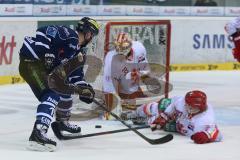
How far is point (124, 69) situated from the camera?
711 centimetres

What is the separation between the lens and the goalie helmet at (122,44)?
22.9 ft

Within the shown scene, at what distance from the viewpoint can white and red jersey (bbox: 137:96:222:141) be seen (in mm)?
5959

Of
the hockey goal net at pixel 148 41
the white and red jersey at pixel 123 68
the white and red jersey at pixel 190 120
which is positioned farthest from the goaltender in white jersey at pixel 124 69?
the white and red jersey at pixel 190 120

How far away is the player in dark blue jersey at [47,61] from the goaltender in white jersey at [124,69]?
1239mm

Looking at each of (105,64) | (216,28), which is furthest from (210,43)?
(105,64)

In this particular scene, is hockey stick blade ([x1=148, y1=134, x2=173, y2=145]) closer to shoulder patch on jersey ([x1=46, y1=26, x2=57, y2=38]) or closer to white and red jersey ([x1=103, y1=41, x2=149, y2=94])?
shoulder patch on jersey ([x1=46, y1=26, x2=57, y2=38])

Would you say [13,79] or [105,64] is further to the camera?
[13,79]

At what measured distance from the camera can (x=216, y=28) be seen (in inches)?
496

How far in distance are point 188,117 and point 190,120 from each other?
0.04m

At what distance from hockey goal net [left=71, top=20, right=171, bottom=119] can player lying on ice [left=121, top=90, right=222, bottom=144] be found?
792 millimetres

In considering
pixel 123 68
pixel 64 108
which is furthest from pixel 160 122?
pixel 123 68

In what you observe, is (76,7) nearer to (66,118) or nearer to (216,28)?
(216,28)

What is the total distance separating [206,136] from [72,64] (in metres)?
1.20

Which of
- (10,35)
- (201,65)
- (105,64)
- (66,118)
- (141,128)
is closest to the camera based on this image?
(66,118)
